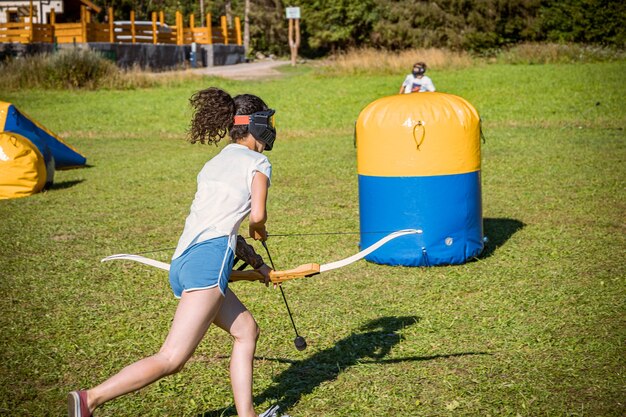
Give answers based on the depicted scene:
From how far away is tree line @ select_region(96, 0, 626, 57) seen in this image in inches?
1829

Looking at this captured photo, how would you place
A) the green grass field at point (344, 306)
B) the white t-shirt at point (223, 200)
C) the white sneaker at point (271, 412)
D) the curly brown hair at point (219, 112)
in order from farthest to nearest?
1. the green grass field at point (344, 306)
2. the white sneaker at point (271, 412)
3. the curly brown hair at point (219, 112)
4. the white t-shirt at point (223, 200)

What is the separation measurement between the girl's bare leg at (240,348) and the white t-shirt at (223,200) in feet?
1.16

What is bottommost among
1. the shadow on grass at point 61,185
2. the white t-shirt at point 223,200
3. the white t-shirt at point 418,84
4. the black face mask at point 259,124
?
the shadow on grass at point 61,185

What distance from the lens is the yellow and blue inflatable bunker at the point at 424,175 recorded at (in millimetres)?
7660

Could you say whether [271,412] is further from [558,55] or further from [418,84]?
[558,55]

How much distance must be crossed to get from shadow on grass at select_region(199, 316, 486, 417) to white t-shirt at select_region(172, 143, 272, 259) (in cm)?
131

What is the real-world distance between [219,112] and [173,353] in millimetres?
1325

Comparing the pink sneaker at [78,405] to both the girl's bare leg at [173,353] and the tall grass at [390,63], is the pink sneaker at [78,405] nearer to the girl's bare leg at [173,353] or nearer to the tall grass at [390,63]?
the girl's bare leg at [173,353]

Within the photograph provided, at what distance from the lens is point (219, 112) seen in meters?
4.28

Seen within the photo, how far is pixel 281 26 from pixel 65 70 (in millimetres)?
34675

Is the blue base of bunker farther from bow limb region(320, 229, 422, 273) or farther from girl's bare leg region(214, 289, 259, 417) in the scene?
girl's bare leg region(214, 289, 259, 417)

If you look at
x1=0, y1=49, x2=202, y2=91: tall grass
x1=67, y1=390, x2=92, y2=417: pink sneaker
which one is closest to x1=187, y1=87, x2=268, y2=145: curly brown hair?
x1=67, y1=390, x2=92, y2=417: pink sneaker

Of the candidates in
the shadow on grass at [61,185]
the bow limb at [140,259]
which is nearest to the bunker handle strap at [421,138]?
the bow limb at [140,259]

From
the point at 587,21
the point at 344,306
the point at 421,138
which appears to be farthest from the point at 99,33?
the point at 344,306
